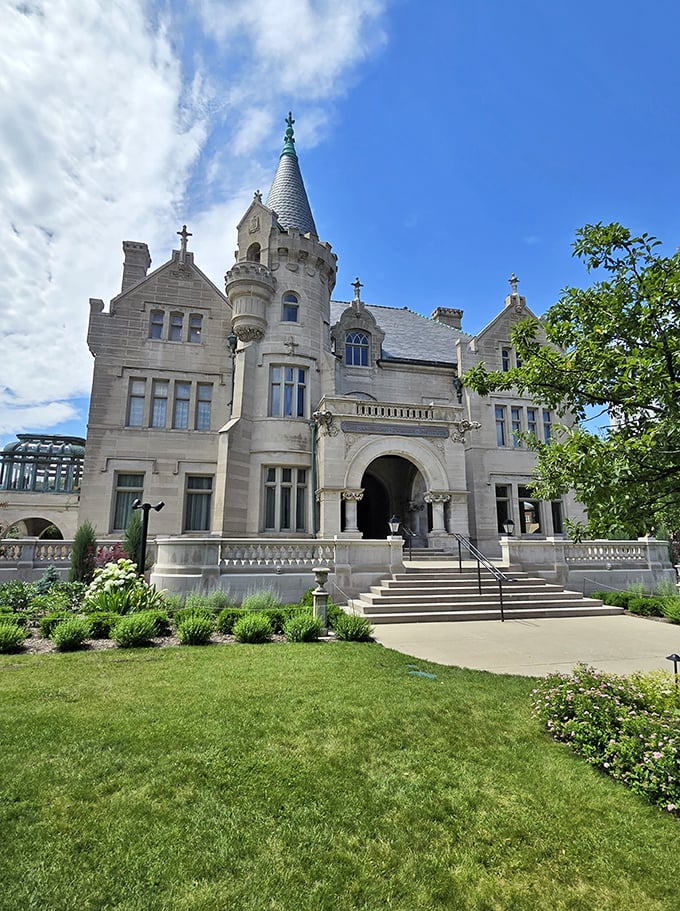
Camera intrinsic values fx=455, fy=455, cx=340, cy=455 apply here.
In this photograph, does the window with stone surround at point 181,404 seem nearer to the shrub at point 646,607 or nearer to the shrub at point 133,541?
the shrub at point 133,541

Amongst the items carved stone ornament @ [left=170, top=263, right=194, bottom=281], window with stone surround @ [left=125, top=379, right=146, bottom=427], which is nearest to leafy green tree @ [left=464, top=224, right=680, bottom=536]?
window with stone surround @ [left=125, top=379, right=146, bottom=427]

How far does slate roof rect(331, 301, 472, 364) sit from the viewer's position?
24.0m

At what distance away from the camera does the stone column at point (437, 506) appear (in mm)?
18625

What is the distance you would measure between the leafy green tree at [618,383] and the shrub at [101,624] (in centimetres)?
901

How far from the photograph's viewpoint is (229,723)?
4.92 m

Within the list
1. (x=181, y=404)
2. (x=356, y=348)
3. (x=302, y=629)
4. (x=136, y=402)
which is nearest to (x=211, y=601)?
(x=302, y=629)

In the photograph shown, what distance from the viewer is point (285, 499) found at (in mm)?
19688

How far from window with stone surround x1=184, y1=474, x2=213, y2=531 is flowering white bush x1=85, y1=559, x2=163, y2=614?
23.9 feet

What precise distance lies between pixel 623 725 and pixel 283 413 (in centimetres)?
1722

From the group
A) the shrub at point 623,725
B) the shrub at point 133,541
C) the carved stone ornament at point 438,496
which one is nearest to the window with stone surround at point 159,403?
the shrub at point 133,541

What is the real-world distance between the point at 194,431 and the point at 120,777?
1801 cm

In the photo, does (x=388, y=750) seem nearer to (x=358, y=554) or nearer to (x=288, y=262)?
(x=358, y=554)

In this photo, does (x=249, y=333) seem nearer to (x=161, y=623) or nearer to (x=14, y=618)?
(x=161, y=623)

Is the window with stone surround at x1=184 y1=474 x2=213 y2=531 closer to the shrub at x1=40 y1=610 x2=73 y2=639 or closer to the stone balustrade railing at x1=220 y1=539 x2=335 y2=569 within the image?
the stone balustrade railing at x1=220 y1=539 x2=335 y2=569
